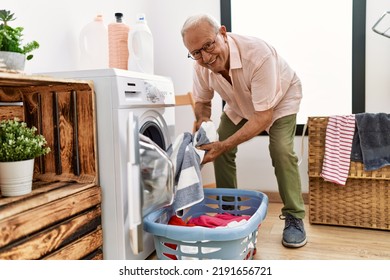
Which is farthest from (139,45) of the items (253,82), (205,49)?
(253,82)

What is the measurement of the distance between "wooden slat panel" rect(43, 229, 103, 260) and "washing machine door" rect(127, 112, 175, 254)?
208 mm

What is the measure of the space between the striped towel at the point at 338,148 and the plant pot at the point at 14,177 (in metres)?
1.36

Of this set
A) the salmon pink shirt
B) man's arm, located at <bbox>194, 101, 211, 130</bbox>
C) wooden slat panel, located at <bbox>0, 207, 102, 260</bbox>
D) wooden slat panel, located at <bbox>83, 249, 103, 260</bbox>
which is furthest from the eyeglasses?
wooden slat panel, located at <bbox>83, 249, 103, 260</bbox>

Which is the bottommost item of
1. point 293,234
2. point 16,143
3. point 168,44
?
point 293,234

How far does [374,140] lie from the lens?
68.3 inches

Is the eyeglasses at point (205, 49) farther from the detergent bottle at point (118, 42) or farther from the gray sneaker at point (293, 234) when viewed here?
the gray sneaker at point (293, 234)

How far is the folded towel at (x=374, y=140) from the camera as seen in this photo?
5.65 ft

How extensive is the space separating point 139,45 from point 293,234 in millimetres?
1185

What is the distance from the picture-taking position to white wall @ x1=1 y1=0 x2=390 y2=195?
1.57 meters

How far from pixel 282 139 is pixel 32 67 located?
1136 millimetres

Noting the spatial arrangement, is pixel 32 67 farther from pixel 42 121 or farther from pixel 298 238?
pixel 298 238

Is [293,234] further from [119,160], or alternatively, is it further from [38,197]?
[38,197]

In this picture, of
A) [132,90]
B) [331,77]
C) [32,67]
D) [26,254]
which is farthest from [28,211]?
[331,77]

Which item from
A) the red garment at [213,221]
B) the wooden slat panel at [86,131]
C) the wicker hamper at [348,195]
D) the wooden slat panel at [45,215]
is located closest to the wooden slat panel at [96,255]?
the wooden slat panel at [45,215]
